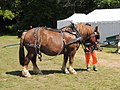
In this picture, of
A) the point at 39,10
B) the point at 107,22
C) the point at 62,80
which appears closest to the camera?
the point at 62,80

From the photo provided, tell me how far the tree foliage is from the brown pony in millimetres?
31081

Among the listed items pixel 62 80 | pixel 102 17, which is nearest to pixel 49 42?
pixel 62 80

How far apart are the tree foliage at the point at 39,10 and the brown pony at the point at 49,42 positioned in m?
31.1

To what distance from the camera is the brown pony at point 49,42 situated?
1074 cm

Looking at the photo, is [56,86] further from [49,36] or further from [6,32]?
[6,32]

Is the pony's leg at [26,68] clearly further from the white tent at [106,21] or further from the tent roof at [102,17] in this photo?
the tent roof at [102,17]

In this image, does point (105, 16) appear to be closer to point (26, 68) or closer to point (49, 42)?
point (49, 42)

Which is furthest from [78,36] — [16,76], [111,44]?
[111,44]

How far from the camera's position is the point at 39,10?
155ft

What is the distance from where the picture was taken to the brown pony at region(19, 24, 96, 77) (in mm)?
10742

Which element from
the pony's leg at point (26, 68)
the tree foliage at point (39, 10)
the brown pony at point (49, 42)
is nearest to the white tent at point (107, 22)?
the tree foliage at point (39, 10)

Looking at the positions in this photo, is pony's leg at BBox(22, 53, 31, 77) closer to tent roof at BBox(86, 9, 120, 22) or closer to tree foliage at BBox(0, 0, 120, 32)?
tent roof at BBox(86, 9, 120, 22)

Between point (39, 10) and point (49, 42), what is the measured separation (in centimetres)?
3684

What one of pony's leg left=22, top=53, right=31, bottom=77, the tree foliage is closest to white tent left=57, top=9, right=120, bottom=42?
the tree foliage
